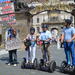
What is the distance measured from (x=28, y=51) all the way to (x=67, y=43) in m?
2.00

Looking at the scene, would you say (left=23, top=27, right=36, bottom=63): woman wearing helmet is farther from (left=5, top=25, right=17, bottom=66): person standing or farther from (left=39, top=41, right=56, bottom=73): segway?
(left=5, top=25, right=17, bottom=66): person standing

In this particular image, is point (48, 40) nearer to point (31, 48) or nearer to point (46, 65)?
point (31, 48)

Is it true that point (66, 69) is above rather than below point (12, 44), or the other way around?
below

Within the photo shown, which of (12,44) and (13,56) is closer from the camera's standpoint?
(12,44)

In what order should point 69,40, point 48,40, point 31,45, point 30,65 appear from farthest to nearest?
1. point 31,45
2. point 30,65
3. point 48,40
4. point 69,40

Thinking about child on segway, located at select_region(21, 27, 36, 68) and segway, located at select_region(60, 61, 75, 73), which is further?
child on segway, located at select_region(21, 27, 36, 68)

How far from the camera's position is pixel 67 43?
9.93 meters

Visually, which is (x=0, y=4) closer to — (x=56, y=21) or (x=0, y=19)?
(x=0, y=19)

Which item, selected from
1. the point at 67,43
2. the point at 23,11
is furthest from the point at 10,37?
the point at 23,11

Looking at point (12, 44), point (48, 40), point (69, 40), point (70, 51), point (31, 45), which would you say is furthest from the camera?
point (12, 44)

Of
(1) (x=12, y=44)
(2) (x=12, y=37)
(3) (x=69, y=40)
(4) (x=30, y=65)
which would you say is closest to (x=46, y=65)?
(4) (x=30, y=65)

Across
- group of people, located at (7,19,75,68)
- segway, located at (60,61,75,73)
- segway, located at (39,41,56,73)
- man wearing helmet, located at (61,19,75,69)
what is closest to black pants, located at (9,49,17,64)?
group of people, located at (7,19,75,68)

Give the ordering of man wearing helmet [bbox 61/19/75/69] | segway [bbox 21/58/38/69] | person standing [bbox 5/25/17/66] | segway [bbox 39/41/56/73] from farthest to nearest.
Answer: person standing [bbox 5/25/17/66], segway [bbox 21/58/38/69], segway [bbox 39/41/56/73], man wearing helmet [bbox 61/19/75/69]

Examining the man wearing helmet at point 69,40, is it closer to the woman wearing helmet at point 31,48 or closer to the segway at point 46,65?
the segway at point 46,65
